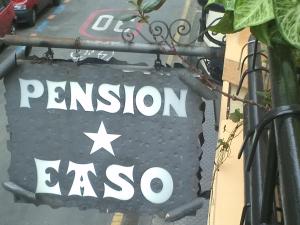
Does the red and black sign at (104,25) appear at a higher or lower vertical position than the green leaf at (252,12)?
lower

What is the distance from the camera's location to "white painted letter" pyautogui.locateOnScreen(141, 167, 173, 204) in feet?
8.21

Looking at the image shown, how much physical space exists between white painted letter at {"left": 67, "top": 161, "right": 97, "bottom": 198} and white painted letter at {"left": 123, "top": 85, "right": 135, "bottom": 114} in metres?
0.34

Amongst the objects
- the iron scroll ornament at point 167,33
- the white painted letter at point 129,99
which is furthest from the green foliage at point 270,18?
the white painted letter at point 129,99

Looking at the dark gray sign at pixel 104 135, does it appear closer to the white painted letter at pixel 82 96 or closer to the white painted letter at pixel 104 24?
the white painted letter at pixel 82 96

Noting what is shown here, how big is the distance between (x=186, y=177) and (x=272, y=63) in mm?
1409

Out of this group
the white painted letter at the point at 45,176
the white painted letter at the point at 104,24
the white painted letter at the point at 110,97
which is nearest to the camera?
the white painted letter at the point at 110,97

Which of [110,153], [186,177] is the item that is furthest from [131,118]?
[186,177]

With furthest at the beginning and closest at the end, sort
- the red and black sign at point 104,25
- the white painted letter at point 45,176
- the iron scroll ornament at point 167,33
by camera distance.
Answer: the red and black sign at point 104,25 → the white painted letter at point 45,176 → the iron scroll ornament at point 167,33

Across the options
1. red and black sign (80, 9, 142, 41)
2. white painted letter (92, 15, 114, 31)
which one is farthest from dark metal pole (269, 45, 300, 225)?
white painted letter (92, 15, 114, 31)

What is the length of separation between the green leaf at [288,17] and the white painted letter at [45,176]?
1.85m

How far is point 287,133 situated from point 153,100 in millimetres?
1584

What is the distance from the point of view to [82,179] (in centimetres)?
259

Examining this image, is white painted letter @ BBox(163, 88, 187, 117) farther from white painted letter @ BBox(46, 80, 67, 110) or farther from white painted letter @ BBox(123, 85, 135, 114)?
white painted letter @ BBox(46, 80, 67, 110)

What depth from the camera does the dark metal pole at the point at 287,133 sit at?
0.75 meters
